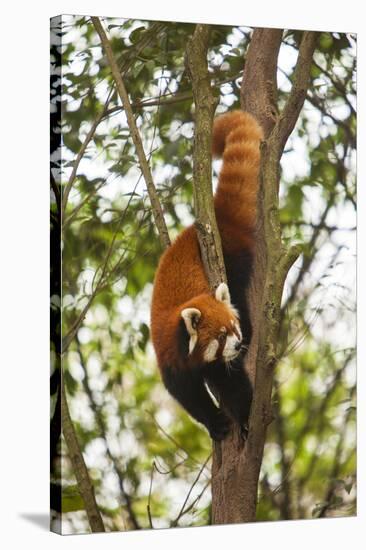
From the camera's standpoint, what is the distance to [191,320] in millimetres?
4137

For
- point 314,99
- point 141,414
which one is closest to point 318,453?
point 141,414

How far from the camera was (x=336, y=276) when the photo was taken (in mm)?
4703

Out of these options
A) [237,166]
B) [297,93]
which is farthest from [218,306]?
[297,93]

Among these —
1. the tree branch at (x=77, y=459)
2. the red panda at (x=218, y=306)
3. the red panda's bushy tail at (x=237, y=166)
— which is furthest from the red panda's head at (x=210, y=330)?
the tree branch at (x=77, y=459)

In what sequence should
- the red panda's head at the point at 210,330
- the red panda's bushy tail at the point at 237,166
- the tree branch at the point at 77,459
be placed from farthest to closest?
the red panda's bushy tail at the point at 237,166 < the red panda's head at the point at 210,330 < the tree branch at the point at 77,459

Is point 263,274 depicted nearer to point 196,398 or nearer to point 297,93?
point 196,398

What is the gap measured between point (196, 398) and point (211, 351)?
0.73 feet

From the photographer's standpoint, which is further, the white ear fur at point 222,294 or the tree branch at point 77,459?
the white ear fur at point 222,294

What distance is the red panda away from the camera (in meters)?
4.19

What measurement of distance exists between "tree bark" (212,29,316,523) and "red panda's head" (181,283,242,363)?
5.3 inches

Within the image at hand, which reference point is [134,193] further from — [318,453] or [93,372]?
[318,453]

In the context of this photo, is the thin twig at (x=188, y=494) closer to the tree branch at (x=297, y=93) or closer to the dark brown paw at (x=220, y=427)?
the dark brown paw at (x=220, y=427)

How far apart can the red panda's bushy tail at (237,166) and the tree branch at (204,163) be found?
5.1 inches

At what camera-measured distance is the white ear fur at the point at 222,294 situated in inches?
167
